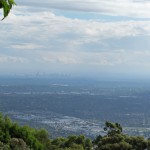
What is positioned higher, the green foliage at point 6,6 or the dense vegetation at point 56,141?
the green foliage at point 6,6

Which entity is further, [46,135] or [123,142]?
[46,135]

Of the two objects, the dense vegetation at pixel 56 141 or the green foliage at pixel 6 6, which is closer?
the green foliage at pixel 6 6

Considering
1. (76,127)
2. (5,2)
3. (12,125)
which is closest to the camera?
(5,2)

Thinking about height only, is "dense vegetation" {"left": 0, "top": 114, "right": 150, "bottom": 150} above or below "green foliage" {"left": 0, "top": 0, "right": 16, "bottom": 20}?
below

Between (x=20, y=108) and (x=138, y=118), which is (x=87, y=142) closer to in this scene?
(x=138, y=118)

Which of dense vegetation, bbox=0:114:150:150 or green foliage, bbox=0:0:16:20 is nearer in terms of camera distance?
green foliage, bbox=0:0:16:20

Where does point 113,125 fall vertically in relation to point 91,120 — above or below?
above

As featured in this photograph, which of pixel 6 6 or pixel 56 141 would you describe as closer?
pixel 6 6

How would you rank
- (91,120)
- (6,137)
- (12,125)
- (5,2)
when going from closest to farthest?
1. (5,2)
2. (6,137)
3. (12,125)
4. (91,120)

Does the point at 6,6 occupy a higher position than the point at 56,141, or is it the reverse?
the point at 6,6

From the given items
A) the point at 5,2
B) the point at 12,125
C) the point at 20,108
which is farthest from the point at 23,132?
the point at 20,108

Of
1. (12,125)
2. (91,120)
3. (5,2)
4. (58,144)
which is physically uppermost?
(5,2)
